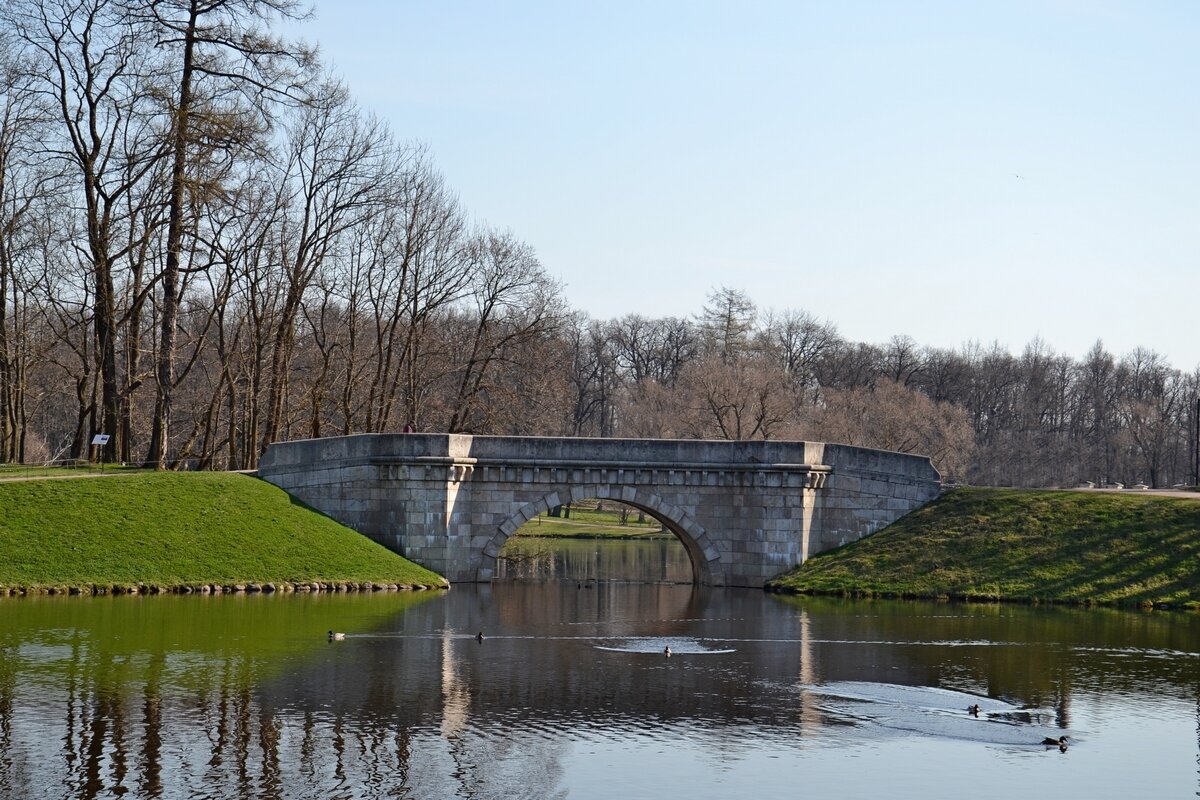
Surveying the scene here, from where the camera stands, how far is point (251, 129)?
45531 mm

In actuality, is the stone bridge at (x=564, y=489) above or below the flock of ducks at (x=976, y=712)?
above

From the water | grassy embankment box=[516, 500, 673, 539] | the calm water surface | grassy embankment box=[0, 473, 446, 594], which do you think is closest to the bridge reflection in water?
the calm water surface

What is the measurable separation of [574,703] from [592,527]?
5702cm

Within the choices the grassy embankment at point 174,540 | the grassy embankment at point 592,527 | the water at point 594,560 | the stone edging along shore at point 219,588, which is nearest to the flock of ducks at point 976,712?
the stone edging along shore at point 219,588

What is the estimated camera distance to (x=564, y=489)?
4491cm

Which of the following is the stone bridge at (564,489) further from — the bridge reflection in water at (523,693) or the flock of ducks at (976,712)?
the flock of ducks at (976,712)

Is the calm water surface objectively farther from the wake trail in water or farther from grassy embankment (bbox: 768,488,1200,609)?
grassy embankment (bbox: 768,488,1200,609)

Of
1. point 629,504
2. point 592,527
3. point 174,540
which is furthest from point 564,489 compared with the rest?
point 592,527

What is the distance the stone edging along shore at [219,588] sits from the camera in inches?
1465

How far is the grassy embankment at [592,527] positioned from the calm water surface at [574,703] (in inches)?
1566

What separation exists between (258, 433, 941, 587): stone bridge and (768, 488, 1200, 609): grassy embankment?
5.34 feet

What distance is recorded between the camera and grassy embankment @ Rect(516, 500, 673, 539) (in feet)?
255

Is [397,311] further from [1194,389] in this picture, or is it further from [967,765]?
[1194,389]

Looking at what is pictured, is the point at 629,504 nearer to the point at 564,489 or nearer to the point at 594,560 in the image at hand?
the point at 564,489
